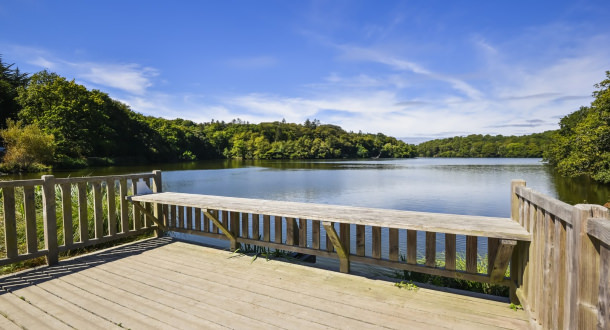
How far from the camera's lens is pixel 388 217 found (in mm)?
3049

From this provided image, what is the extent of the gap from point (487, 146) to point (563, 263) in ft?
360

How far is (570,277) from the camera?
154cm

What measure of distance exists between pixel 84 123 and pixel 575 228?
47035 millimetres

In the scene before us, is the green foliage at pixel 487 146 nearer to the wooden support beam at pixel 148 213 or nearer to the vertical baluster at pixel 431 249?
the vertical baluster at pixel 431 249

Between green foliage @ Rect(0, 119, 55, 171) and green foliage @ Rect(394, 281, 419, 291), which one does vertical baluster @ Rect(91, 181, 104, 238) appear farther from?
green foliage @ Rect(0, 119, 55, 171)

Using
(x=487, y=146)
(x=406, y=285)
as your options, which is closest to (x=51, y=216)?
(x=406, y=285)

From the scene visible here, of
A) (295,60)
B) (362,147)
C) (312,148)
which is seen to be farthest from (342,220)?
(362,147)

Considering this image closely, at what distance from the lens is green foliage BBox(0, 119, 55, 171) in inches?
1045

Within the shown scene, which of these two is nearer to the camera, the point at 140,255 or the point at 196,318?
the point at 196,318

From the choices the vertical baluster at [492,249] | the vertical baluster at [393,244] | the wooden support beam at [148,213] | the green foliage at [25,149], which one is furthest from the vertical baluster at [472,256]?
the green foliage at [25,149]

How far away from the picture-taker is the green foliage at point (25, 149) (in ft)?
87.1

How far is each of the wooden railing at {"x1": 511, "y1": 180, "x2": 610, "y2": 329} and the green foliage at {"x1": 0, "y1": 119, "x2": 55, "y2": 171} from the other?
3426 centimetres

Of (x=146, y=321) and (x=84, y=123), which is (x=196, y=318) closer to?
(x=146, y=321)

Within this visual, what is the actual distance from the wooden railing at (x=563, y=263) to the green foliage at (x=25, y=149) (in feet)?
112
